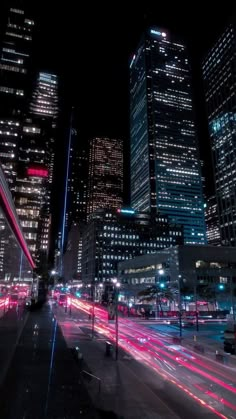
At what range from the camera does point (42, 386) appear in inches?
526

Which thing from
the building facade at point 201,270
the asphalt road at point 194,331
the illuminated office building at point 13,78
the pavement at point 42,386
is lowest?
the asphalt road at point 194,331

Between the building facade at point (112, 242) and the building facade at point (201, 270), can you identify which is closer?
the building facade at point (201, 270)

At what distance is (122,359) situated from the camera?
21.8 meters

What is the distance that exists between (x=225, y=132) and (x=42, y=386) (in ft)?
618

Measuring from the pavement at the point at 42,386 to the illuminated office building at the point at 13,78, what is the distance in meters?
101

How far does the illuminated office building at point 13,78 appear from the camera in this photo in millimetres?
126562

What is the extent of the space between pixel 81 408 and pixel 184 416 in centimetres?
418

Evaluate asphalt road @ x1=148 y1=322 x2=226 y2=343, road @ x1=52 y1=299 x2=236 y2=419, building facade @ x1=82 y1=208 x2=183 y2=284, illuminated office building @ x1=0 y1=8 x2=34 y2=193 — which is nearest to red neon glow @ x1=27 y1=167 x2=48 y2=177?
illuminated office building @ x1=0 y1=8 x2=34 y2=193

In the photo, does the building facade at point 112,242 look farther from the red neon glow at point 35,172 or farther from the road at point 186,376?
the road at point 186,376

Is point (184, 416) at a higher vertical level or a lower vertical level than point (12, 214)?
lower

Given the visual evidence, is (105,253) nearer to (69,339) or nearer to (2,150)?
(2,150)

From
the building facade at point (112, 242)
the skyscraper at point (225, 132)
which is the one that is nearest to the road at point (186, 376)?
the skyscraper at point (225, 132)

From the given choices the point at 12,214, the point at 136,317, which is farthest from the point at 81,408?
the point at 136,317

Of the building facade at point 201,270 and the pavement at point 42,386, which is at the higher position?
the building facade at point 201,270
